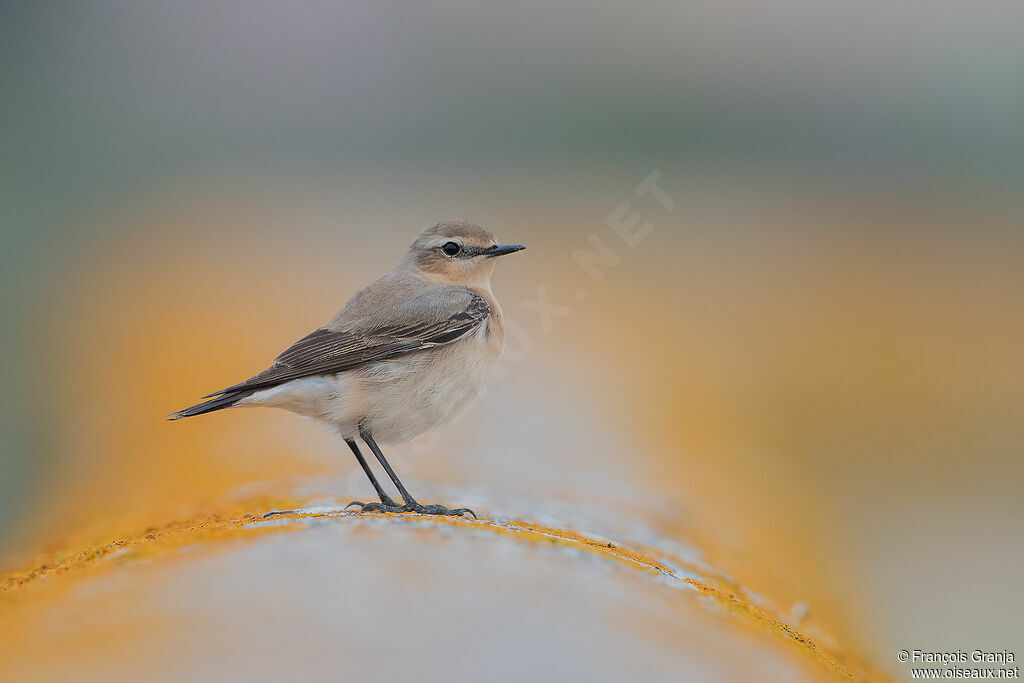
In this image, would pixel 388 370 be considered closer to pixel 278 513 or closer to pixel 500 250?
pixel 278 513

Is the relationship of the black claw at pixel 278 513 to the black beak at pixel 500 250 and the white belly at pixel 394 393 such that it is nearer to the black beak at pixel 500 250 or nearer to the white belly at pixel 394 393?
the white belly at pixel 394 393

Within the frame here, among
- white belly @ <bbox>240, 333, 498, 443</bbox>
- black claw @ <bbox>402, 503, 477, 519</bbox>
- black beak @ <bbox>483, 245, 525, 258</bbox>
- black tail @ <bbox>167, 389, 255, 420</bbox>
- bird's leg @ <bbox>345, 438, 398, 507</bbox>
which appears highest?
black beak @ <bbox>483, 245, 525, 258</bbox>

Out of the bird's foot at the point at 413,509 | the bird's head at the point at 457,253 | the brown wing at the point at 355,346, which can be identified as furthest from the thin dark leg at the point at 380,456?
the bird's head at the point at 457,253

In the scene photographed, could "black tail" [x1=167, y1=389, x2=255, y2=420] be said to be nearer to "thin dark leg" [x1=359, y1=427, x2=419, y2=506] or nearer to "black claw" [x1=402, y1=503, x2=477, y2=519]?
"thin dark leg" [x1=359, y1=427, x2=419, y2=506]

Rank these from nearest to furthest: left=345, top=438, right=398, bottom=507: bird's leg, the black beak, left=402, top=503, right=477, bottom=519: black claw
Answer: left=402, top=503, right=477, bottom=519: black claw
left=345, top=438, right=398, bottom=507: bird's leg
the black beak

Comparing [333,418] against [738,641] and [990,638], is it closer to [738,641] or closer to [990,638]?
[738,641]

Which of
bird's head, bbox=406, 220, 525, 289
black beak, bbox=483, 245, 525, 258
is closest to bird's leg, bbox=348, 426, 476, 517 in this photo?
bird's head, bbox=406, 220, 525, 289

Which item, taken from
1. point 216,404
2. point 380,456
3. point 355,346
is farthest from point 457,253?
point 216,404
